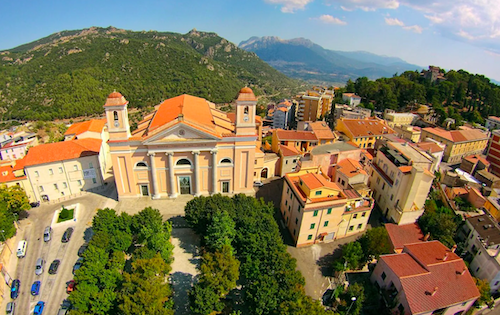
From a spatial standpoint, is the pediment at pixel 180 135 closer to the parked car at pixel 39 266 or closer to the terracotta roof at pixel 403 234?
the parked car at pixel 39 266

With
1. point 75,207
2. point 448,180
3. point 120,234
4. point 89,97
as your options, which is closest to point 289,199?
point 120,234

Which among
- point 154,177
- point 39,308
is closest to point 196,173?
point 154,177

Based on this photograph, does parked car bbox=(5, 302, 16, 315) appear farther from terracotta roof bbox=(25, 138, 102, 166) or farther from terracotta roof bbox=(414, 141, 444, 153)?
terracotta roof bbox=(414, 141, 444, 153)

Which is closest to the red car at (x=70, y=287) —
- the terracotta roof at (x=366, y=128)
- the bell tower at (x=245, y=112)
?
the bell tower at (x=245, y=112)

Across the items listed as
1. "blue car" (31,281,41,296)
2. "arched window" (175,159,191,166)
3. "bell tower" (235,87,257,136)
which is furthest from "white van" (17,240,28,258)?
"bell tower" (235,87,257,136)

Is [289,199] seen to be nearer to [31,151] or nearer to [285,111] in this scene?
[31,151]
